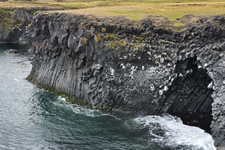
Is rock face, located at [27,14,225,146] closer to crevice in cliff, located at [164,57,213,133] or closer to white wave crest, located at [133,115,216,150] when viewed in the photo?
crevice in cliff, located at [164,57,213,133]

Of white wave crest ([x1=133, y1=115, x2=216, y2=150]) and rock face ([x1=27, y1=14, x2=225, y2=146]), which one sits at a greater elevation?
rock face ([x1=27, y1=14, x2=225, y2=146])

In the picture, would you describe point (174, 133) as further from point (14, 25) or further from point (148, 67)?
Result: point (14, 25)

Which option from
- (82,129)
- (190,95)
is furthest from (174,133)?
(82,129)

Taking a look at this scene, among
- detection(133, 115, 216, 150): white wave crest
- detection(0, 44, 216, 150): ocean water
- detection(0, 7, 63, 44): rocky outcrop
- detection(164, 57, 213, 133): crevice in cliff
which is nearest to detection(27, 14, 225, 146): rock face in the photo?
detection(164, 57, 213, 133): crevice in cliff

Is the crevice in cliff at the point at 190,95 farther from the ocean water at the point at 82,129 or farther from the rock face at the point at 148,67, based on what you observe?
the ocean water at the point at 82,129

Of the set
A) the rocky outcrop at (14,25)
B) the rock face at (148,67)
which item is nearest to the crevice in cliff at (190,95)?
the rock face at (148,67)
